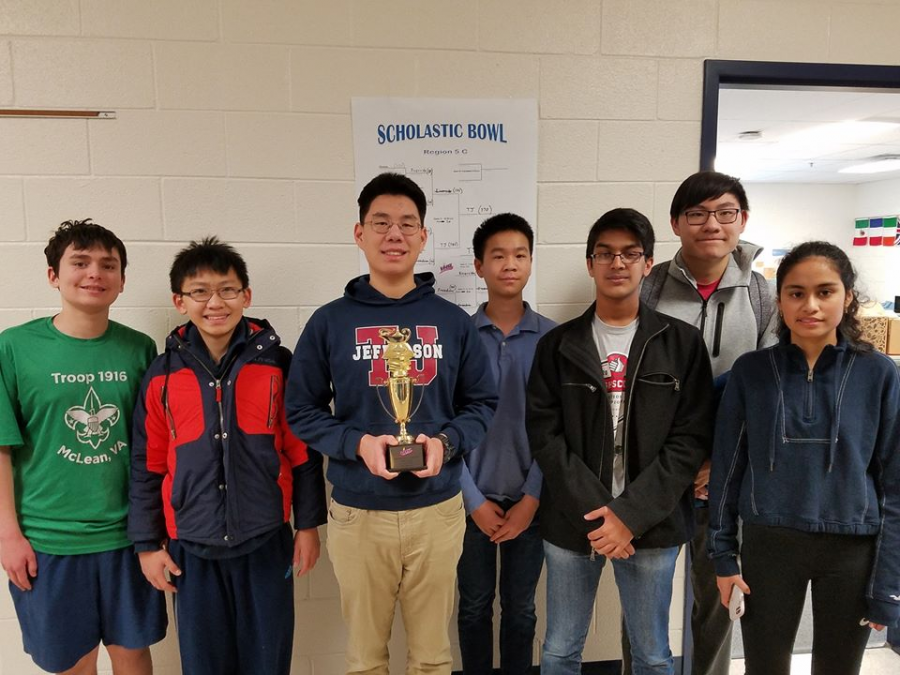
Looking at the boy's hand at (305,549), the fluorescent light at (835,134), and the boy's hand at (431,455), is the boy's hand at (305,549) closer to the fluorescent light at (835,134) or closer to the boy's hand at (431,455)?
the boy's hand at (431,455)

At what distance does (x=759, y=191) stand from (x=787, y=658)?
10.2 m

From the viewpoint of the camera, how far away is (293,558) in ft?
5.52

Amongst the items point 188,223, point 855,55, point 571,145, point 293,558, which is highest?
point 855,55

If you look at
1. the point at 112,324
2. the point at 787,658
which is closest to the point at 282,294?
the point at 112,324

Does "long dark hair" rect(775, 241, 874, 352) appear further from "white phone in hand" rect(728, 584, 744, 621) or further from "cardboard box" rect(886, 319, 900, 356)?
"cardboard box" rect(886, 319, 900, 356)

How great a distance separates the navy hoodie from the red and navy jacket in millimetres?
129

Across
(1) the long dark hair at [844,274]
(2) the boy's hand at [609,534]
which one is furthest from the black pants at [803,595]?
(1) the long dark hair at [844,274]

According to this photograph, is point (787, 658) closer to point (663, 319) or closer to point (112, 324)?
point (663, 319)

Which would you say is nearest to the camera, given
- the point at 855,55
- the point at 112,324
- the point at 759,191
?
the point at 112,324

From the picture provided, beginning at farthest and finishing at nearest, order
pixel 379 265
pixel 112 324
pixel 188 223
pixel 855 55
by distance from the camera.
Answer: pixel 855 55
pixel 188 223
pixel 112 324
pixel 379 265

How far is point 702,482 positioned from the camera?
1694 mm

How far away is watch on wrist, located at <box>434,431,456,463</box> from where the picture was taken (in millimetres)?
1435

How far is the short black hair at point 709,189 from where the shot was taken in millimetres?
1692

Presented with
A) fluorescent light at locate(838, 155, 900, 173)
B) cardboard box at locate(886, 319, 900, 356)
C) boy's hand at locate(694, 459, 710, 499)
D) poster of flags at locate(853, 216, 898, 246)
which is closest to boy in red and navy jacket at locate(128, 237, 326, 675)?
boy's hand at locate(694, 459, 710, 499)
